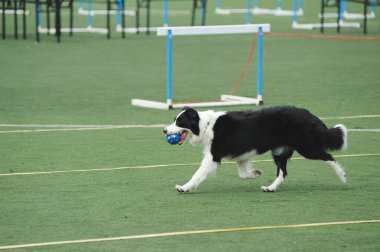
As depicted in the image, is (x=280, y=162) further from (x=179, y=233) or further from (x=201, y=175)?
(x=179, y=233)

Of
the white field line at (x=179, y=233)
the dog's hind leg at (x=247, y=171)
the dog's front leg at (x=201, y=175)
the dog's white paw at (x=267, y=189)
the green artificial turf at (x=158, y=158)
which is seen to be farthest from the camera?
the dog's hind leg at (x=247, y=171)

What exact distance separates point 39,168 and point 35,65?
32.4 ft

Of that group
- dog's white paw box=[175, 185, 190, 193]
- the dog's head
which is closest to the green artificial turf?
dog's white paw box=[175, 185, 190, 193]

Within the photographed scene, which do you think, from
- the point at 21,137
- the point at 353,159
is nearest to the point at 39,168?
the point at 21,137

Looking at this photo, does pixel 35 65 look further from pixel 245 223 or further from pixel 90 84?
pixel 245 223

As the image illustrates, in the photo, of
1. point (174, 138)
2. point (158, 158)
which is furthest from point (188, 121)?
point (158, 158)

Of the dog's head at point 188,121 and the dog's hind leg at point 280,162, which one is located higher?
the dog's head at point 188,121

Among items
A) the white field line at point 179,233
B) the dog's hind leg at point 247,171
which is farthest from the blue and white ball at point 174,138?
the white field line at point 179,233

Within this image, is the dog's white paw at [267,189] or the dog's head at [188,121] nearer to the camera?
the dog's head at [188,121]

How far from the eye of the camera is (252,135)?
945cm

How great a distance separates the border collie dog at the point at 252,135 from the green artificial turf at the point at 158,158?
334 millimetres

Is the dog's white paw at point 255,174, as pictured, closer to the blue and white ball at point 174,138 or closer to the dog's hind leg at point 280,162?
the dog's hind leg at point 280,162

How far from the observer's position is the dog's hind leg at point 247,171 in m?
9.69

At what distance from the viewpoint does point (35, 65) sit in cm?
2023
